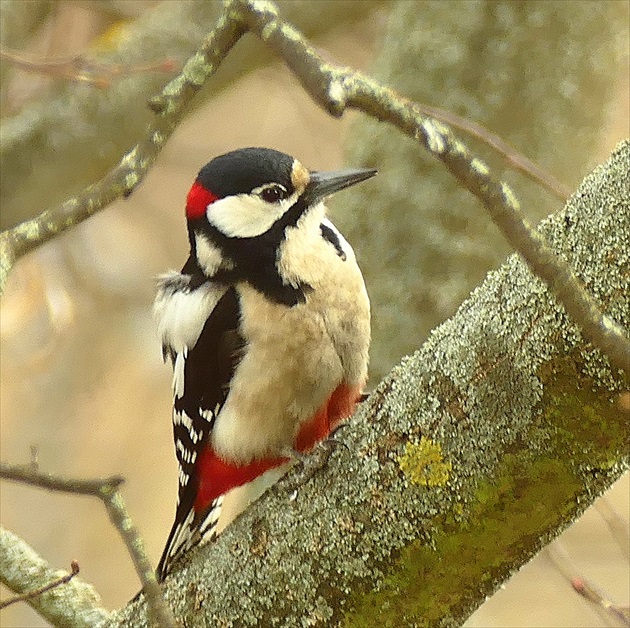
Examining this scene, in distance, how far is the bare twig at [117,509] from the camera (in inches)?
38.0

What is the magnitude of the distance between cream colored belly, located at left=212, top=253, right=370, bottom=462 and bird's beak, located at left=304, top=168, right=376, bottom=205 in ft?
0.44

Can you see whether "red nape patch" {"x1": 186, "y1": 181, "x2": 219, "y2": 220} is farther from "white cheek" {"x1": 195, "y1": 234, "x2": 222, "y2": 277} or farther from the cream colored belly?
the cream colored belly

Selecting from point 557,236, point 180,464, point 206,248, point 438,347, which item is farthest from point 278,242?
point 557,236

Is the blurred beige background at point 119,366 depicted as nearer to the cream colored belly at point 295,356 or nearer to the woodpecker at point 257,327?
the woodpecker at point 257,327

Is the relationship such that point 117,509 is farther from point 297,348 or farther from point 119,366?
point 119,366

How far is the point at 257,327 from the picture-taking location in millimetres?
1574

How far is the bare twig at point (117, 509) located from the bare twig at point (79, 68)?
1.31m

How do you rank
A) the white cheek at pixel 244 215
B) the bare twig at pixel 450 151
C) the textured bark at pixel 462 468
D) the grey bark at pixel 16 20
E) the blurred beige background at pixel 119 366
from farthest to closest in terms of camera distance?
1. the blurred beige background at pixel 119 366
2. the grey bark at pixel 16 20
3. the white cheek at pixel 244 215
4. the textured bark at pixel 462 468
5. the bare twig at pixel 450 151

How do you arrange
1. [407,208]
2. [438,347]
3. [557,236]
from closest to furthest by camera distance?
[557,236] → [438,347] → [407,208]

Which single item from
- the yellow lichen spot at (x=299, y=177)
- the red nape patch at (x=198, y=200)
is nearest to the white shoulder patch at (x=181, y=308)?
the red nape patch at (x=198, y=200)

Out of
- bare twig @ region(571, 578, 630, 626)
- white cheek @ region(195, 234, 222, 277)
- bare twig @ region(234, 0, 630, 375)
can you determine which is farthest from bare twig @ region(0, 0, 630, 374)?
bare twig @ region(571, 578, 630, 626)

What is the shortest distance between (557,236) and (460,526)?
0.31 meters

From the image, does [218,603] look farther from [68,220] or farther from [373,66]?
[373,66]

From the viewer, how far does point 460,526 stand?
101cm
